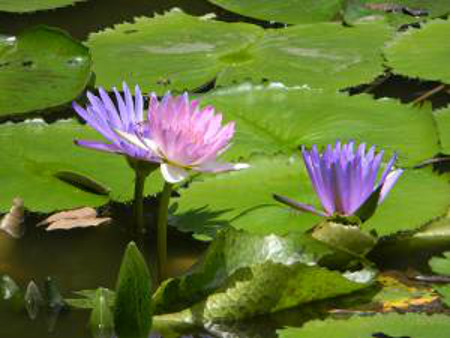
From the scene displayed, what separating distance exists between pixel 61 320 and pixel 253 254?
33cm

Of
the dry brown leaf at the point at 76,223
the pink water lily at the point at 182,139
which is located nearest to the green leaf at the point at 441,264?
the pink water lily at the point at 182,139

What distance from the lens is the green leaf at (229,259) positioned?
1617 mm

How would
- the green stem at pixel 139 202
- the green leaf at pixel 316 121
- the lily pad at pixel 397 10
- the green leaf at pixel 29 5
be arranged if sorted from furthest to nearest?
the green leaf at pixel 29 5 < the lily pad at pixel 397 10 < the green leaf at pixel 316 121 < the green stem at pixel 139 202

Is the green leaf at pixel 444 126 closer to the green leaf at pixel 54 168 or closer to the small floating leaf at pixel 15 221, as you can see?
the green leaf at pixel 54 168

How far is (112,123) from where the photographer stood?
1.65 metres

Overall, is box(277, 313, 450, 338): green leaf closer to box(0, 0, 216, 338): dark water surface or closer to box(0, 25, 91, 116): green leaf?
box(0, 0, 216, 338): dark water surface

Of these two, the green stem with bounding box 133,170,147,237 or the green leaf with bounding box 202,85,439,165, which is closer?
the green stem with bounding box 133,170,147,237

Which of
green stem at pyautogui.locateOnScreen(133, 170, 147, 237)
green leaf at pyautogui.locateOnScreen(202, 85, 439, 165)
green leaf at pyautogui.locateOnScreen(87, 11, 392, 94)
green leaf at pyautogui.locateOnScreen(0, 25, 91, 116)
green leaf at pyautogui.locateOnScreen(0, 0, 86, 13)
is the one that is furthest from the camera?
green leaf at pyautogui.locateOnScreen(0, 0, 86, 13)

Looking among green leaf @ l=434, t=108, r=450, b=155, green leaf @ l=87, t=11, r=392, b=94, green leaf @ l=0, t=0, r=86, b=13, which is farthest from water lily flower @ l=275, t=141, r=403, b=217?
green leaf @ l=0, t=0, r=86, b=13

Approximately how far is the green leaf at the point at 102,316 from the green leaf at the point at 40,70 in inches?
36.9

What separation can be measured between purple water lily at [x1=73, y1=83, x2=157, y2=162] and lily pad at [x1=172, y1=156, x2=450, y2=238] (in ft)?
0.88

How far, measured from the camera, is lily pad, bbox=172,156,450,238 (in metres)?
1.83

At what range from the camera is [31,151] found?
215cm

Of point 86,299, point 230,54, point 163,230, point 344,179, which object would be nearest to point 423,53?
point 230,54
